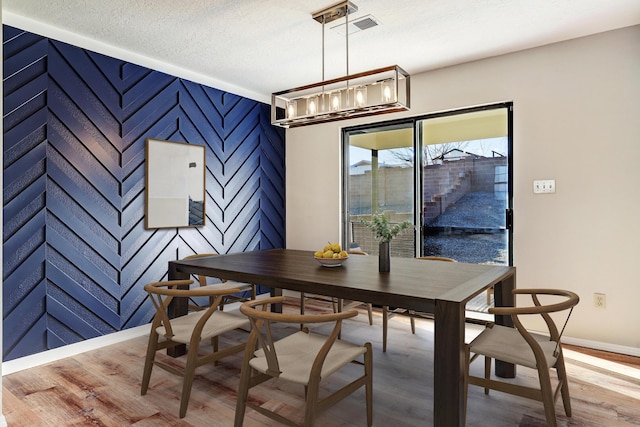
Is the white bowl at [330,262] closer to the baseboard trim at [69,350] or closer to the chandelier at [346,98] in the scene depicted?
the chandelier at [346,98]

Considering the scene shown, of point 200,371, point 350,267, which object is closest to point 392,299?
point 350,267

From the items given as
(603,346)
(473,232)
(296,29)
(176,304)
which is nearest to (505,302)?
(603,346)

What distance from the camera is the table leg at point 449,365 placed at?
1740 mm

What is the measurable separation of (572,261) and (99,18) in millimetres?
4343

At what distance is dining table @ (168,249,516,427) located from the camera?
1765 mm

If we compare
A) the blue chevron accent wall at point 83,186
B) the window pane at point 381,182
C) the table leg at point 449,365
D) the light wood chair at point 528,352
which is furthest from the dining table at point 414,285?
the window pane at point 381,182

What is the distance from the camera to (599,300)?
128 inches

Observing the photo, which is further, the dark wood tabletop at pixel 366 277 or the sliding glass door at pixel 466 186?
the sliding glass door at pixel 466 186

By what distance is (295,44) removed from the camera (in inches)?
135

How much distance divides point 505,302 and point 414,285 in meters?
0.87

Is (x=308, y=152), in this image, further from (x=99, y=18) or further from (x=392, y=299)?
(x=392, y=299)

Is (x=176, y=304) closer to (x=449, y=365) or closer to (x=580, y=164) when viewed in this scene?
(x=449, y=365)

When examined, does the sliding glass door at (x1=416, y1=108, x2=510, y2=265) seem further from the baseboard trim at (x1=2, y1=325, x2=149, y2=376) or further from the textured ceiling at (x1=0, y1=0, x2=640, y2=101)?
the baseboard trim at (x1=2, y1=325, x2=149, y2=376)

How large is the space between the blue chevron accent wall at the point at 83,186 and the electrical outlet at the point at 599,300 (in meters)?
Answer: 3.70
